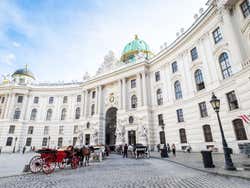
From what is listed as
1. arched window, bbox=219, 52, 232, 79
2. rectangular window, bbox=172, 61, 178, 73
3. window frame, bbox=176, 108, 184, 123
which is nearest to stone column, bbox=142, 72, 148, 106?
rectangular window, bbox=172, 61, 178, 73

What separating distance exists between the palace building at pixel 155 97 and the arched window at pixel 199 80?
142 mm

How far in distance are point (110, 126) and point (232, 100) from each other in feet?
85.6

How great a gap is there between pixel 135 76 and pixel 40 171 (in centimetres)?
2729

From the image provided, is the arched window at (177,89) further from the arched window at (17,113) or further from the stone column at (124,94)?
the arched window at (17,113)

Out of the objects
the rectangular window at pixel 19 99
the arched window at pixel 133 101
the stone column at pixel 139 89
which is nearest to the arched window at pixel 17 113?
the rectangular window at pixel 19 99

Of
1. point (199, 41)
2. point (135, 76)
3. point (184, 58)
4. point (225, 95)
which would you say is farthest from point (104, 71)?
point (225, 95)

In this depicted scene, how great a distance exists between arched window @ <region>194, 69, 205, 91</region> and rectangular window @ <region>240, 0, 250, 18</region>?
8.59 m

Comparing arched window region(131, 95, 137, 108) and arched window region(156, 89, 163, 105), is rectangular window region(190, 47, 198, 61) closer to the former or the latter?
arched window region(156, 89, 163, 105)

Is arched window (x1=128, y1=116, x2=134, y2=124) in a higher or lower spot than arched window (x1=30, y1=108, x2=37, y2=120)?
lower

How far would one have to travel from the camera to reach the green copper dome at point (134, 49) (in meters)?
40.1

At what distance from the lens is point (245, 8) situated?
15.2 meters

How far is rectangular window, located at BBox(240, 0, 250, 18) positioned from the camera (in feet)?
48.8

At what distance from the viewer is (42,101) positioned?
147 feet

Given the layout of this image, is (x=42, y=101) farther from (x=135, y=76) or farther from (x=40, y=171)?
(x=40, y=171)
